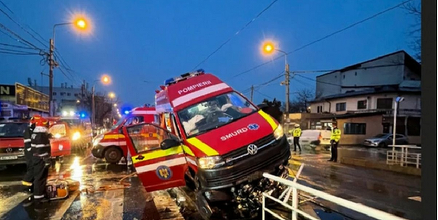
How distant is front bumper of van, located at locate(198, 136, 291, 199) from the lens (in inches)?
199

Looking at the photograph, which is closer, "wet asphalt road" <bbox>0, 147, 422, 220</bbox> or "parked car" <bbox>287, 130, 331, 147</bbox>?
"wet asphalt road" <bbox>0, 147, 422, 220</bbox>

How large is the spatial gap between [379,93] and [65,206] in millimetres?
34829

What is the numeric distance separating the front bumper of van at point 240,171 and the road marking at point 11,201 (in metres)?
4.49

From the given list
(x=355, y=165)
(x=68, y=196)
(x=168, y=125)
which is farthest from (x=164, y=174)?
(x=355, y=165)

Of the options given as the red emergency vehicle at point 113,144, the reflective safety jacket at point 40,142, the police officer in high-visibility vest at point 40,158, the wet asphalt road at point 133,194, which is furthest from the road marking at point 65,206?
the red emergency vehicle at point 113,144

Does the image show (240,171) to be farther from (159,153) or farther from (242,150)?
(159,153)

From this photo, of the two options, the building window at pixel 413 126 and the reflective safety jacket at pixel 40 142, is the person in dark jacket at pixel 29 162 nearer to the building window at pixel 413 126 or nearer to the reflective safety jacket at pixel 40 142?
the reflective safety jacket at pixel 40 142

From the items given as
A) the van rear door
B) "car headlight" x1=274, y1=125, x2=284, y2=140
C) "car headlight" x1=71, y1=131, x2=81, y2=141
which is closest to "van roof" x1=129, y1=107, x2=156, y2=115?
"car headlight" x1=71, y1=131, x2=81, y2=141

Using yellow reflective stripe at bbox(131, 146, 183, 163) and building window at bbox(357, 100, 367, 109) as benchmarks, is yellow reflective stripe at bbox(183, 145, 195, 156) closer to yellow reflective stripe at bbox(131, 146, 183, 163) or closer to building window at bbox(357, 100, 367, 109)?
yellow reflective stripe at bbox(131, 146, 183, 163)

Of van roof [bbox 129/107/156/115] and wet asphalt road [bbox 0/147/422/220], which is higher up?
van roof [bbox 129/107/156/115]

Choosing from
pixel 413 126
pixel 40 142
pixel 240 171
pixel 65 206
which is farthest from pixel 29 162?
pixel 413 126

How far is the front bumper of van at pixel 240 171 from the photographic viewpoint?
5043 millimetres

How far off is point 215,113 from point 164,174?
5.63ft

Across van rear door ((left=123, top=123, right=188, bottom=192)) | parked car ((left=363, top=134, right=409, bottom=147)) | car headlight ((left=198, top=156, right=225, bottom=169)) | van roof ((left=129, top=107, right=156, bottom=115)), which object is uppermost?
van roof ((left=129, top=107, right=156, bottom=115))
